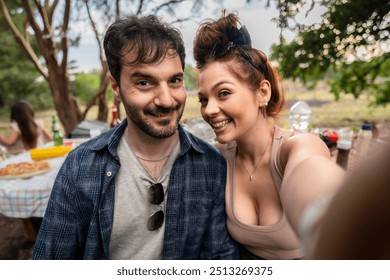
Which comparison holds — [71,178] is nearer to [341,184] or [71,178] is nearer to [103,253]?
[103,253]

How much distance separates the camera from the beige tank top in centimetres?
75

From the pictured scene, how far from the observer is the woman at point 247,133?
0.78 meters

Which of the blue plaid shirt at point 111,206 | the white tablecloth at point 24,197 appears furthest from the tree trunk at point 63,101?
the blue plaid shirt at point 111,206

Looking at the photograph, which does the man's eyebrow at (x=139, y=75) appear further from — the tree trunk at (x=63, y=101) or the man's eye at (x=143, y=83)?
the tree trunk at (x=63, y=101)

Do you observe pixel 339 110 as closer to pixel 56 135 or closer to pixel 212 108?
pixel 212 108

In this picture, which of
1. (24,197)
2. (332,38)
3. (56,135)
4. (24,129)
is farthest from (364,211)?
(24,129)

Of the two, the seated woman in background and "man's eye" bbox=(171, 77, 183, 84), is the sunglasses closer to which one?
"man's eye" bbox=(171, 77, 183, 84)

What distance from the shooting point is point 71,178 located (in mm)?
791

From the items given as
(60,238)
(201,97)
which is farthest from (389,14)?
(60,238)

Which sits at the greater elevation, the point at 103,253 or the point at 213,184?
the point at 213,184

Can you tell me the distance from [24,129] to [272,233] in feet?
6.82

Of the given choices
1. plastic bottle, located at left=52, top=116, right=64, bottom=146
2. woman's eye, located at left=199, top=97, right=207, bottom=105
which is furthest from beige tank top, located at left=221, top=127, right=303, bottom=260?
plastic bottle, located at left=52, top=116, right=64, bottom=146

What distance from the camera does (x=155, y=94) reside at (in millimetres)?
770
